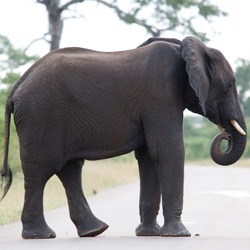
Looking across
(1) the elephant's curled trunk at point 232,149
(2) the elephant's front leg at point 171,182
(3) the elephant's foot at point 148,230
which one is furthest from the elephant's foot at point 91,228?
(1) the elephant's curled trunk at point 232,149

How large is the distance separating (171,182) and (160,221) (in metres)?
3.94

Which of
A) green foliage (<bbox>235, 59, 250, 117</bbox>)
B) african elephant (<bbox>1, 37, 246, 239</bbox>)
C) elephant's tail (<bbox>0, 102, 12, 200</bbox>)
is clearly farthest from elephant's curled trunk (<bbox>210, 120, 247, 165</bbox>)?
green foliage (<bbox>235, 59, 250, 117</bbox>)

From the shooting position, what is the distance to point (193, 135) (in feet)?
344

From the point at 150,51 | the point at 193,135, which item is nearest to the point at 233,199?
the point at 150,51

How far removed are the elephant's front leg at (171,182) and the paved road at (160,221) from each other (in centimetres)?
33

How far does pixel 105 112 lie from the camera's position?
51.5ft

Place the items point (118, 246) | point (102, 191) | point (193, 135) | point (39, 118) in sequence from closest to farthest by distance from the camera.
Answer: point (118, 246), point (39, 118), point (102, 191), point (193, 135)

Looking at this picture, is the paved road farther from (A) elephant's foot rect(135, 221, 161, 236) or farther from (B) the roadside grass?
(B) the roadside grass

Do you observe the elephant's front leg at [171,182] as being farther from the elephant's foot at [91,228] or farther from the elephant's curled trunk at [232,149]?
the elephant's curled trunk at [232,149]

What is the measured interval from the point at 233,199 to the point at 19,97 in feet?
37.2

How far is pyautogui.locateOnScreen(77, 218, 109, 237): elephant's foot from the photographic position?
52.1 feet

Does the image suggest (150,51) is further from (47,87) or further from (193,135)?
(193,135)

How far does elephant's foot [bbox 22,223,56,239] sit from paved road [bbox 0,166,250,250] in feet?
0.49

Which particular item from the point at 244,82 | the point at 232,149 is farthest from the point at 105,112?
the point at 244,82
